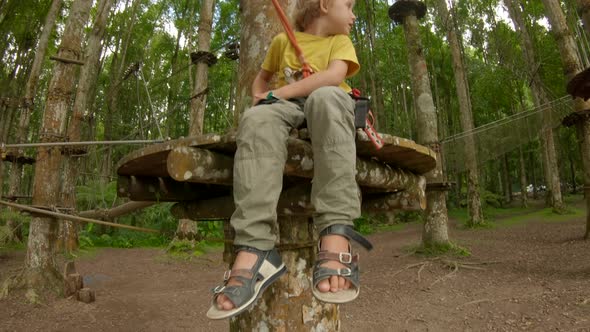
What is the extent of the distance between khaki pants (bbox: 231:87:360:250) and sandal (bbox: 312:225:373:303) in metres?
0.03

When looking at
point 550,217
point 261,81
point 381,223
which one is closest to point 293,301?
point 261,81

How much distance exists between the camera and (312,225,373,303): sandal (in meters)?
1.30

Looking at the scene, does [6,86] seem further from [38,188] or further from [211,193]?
[211,193]

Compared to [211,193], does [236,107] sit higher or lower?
higher

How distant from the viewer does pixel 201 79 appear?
9.32 metres

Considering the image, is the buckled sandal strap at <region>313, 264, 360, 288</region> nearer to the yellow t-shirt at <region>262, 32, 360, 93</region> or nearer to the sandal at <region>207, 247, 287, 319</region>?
the sandal at <region>207, 247, 287, 319</region>

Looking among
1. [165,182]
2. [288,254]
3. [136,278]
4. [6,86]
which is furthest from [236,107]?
[6,86]

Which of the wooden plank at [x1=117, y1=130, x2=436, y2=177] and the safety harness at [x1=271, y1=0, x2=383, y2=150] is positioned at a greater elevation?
the safety harness at [x1=271, y1=0, x2=383, y2=150]

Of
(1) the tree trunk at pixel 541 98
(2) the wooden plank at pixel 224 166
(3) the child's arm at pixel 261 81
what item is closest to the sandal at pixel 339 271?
(2) the wooden plank at pixel 224 166

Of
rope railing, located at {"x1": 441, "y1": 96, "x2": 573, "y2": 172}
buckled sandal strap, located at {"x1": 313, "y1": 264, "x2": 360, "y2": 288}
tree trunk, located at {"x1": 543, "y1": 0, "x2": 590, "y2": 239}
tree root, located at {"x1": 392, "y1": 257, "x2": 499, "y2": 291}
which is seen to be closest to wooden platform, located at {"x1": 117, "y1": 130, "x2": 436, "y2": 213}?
buckled sandal strap, located at {"x1": 313, "y1": 264, "x2": 360, "y2": 288}

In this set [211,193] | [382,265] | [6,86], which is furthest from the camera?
[6,86]

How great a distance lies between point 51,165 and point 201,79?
15.0 feet

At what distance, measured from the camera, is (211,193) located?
2.35m

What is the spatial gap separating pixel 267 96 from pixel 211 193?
0.96m
